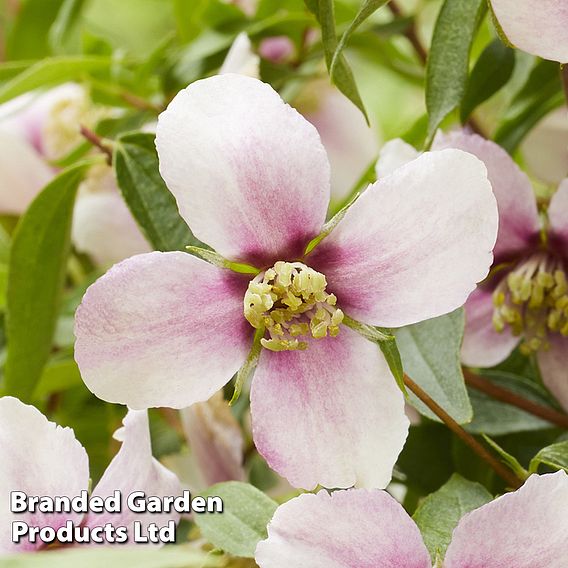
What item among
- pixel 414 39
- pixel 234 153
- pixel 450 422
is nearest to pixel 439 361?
pixel 450 422

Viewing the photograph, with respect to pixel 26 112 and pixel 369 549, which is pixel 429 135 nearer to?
pixel 369 549

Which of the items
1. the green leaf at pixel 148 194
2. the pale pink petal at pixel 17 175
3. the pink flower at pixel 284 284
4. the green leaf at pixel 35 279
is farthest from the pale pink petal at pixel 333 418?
the pale pink petal at pixel 17 175

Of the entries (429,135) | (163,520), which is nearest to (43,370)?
(163,520)

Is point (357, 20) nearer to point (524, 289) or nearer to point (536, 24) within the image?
point (536, 24)

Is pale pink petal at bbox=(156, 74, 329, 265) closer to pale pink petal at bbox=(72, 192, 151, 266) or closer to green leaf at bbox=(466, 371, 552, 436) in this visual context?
green leaf at bbox=(466, 371, 552, 436)

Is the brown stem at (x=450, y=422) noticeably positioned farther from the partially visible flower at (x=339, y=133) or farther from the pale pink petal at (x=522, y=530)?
the partially visible flower at (x=339, y=133)

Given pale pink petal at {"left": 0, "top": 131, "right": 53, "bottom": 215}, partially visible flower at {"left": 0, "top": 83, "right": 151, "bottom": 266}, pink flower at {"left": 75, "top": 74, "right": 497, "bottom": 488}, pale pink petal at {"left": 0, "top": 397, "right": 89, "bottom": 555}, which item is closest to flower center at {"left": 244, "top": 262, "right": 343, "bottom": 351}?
pink flower at {"left": 75, "top": 74, "right": 497, "bottom": 488}
